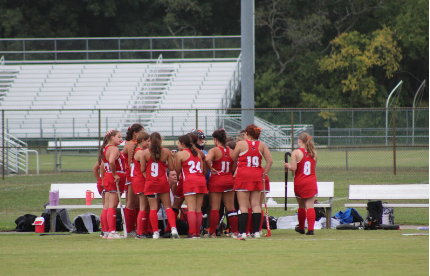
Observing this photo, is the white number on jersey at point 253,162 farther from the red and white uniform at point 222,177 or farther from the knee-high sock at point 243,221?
the knee-high sock at point 243,221

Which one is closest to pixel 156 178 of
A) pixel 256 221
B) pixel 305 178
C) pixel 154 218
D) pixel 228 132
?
pixel 154 218

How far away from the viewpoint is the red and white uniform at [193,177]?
9445 millimetres

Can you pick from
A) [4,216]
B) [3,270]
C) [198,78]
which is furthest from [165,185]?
[198,78]

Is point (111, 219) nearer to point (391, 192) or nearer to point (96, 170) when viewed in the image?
point (96, 170)

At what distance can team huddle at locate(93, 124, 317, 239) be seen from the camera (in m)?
9.51

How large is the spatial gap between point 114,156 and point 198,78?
29019mm

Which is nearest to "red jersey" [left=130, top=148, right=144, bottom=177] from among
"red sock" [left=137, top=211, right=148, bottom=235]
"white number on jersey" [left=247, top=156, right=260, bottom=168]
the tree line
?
"red sock" [left=137, top=211, right=148, bottom=235]

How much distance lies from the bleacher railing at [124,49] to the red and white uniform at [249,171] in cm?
2854

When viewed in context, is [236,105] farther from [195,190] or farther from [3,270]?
[3,270]

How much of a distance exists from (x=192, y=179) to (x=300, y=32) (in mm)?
39641

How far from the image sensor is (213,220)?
9.80 meters

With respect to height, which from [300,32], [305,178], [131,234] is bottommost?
[131,234]

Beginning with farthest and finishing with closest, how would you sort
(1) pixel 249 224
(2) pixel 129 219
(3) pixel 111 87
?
1. (3) pixel 111 87
2. (2) pixel 129 219
3. (1) pixel 249 224

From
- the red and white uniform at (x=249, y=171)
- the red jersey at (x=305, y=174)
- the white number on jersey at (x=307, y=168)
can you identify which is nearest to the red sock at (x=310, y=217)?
the red jersey at (x=305, y=174)
